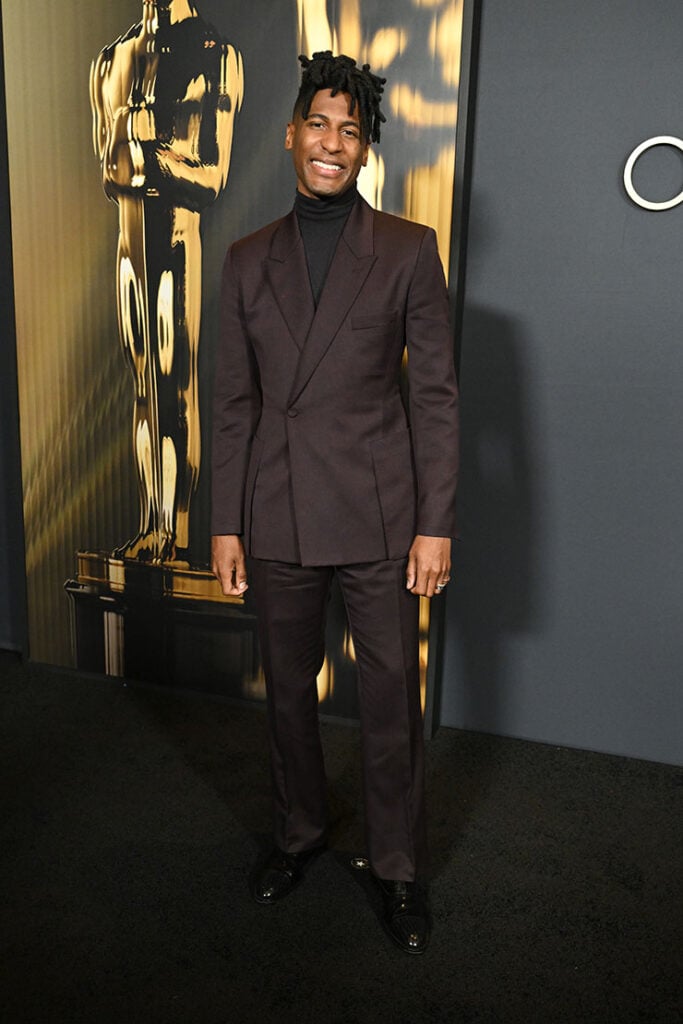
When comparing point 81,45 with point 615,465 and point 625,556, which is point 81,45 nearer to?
point 615,465

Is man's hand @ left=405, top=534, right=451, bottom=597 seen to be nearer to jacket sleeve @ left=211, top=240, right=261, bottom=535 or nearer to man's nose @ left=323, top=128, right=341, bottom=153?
jacket sleeve @ left=211, top=240, right=261, bottom=535

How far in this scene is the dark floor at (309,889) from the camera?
5.49ft

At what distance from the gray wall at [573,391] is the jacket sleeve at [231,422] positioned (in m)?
0.80

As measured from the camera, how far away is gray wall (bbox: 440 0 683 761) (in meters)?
2.22

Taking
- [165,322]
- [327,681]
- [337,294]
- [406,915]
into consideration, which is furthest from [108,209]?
[406,915]

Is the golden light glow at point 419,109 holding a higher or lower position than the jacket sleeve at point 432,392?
higher

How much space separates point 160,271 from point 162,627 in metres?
1.03

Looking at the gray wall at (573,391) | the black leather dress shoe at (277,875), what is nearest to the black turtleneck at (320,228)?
the gray wall at (573,391)

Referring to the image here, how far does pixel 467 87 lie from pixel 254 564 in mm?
1262

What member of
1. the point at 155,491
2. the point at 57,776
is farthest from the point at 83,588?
the point at 57,776

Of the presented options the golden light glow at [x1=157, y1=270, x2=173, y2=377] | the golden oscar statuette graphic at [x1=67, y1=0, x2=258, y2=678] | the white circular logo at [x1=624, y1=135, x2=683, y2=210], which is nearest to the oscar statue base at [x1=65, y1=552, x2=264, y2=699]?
the golden oscar statuette graphic at [x1=67, y1=0, x2=258, y2=678]

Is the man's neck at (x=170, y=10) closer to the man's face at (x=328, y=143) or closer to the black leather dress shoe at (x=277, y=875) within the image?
the man's face at (x=328, y=143)

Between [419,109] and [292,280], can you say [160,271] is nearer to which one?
[419,109]

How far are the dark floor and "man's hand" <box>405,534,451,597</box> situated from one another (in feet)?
2.24
